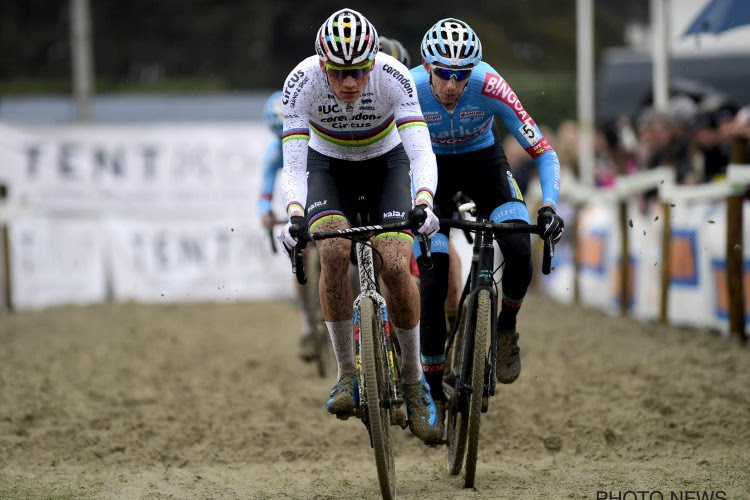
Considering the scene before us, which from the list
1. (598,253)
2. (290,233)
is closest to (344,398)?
(290,233)

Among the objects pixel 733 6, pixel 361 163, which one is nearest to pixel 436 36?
pixel 361 163

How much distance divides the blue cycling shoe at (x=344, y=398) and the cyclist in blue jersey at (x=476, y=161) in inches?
28.8

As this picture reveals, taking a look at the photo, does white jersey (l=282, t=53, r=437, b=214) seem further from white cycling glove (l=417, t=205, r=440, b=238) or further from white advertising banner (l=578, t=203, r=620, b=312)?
white advertising banner (l=578, t=203, r=620, b=312)

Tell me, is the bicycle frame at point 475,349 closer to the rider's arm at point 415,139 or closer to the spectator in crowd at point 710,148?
the rider's arm at point 415,139

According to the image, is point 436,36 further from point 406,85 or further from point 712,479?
point 712,479

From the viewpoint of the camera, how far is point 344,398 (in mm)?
6059

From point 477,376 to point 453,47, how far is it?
1821 mm

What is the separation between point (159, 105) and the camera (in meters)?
21.4

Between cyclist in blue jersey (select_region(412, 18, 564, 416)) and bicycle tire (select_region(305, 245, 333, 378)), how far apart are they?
3147 mm

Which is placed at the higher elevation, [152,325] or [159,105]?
[159,105]

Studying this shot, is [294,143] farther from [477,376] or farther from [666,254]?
[666,254]

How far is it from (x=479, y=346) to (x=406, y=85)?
149cm

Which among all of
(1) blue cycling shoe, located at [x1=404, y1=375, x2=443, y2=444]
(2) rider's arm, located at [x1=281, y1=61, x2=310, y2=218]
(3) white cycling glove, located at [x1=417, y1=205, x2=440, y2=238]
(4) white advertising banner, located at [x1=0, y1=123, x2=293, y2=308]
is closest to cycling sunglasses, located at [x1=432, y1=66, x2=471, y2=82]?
(2) rider's arm, located at [x1=281, y1=61, x2=310, y2=218]

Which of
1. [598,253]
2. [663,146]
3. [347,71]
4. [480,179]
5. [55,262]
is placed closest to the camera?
[347,71]
